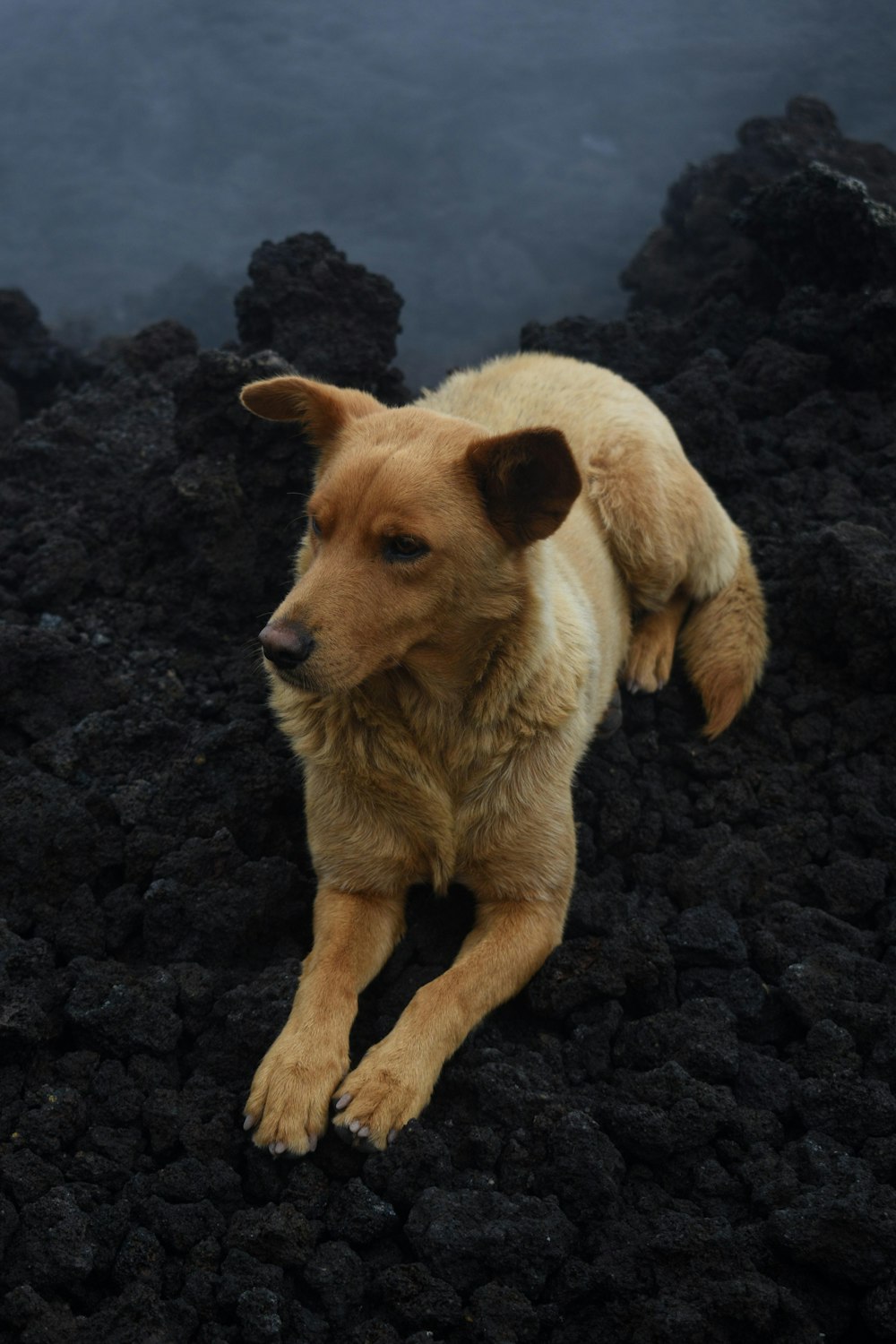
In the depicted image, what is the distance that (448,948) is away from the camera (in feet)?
12.9

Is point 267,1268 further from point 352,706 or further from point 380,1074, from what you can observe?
point 352,706

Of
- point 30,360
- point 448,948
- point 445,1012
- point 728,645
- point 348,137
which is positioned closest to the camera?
point 445,1012

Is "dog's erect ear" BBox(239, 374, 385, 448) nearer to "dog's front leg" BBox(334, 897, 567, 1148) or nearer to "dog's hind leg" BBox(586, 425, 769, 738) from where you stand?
"dog's hind leg" BBox(586, 425, 769, 738)

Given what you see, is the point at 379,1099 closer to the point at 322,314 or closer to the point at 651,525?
the point at 651,525

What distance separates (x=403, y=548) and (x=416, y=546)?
0.04 meters

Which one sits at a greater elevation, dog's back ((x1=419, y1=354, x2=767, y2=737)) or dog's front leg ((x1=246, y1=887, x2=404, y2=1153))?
dog's back ((x1=419, y1=354, x2=767, y2=737))

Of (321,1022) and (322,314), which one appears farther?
(322,314)

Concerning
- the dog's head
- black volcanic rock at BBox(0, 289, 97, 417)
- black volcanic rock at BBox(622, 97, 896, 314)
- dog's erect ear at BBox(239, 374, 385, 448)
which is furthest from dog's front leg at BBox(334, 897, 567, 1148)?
black volcanic rock at BBox(0, 289, 97, 417)

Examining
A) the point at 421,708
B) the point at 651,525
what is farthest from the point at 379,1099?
the point at 651,525

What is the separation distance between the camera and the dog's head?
314cm

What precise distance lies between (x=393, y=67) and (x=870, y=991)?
26.0 ft

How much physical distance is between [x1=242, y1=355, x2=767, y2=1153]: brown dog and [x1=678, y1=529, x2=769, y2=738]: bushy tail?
52 cm

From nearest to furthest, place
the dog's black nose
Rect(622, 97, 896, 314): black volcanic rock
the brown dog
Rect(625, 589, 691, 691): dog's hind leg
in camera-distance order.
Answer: the dog's black nose → the brown dog → Rect(625, 589, 691, 691): dog's hind leg → Rect(622, 97, 896, 314): black volcanic rock

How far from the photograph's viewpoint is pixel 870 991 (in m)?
3.68
